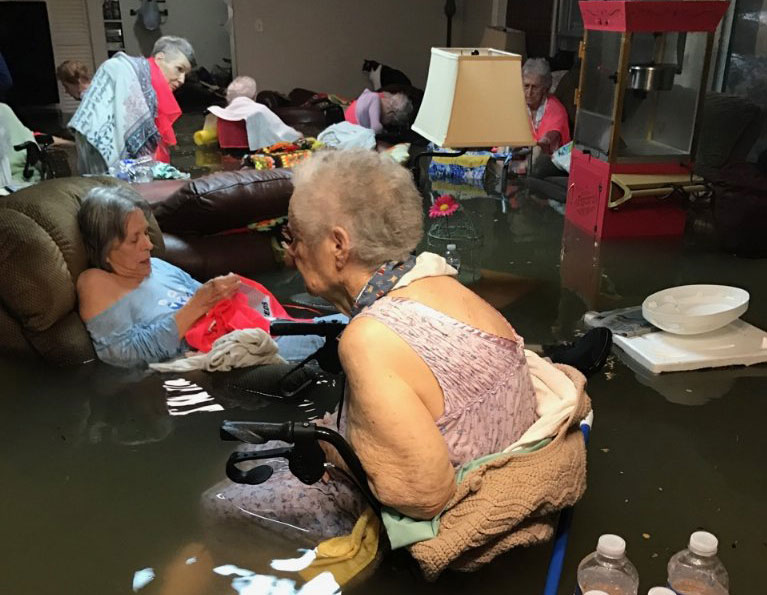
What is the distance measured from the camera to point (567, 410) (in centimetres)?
160

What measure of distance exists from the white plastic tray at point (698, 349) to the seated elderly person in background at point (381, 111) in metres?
3.76

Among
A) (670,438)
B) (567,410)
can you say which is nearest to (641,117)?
(670,438)

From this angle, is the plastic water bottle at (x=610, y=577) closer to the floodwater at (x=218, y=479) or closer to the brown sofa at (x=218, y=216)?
the floodwater at (x=218, y=479)

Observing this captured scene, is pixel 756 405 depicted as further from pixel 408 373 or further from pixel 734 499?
pixel 408 373

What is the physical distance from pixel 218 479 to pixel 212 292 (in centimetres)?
70

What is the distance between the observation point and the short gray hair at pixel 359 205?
1.50 m

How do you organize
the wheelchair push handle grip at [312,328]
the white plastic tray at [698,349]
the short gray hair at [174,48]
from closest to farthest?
1. the wheelchair push handle grip at [312,328]
2. the white plastic tray at [698,349]
3. the short gray hair at [174,48]

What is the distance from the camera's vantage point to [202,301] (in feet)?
8.05

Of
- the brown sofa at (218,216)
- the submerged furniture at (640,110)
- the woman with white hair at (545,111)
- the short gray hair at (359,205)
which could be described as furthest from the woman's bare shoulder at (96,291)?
the woman with white hair at (545,111)

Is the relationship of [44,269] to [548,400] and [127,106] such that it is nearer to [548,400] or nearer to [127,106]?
[548,400]

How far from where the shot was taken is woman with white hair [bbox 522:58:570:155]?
16.0 ft

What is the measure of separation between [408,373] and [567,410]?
425 mm

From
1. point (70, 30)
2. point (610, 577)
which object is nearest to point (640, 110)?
point (610, 577)

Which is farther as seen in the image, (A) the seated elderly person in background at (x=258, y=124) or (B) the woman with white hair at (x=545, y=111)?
(A) the seated elderly person in background at (x=258, y=124)
